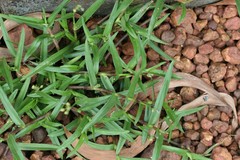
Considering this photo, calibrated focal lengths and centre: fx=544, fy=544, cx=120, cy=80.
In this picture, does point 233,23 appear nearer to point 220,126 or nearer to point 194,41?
point 194,41

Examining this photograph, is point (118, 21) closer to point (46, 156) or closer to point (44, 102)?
point (44, 102)

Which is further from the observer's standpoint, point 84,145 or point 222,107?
point 222,107

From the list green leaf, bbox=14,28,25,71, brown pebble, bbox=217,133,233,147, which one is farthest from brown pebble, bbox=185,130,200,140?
green leaf, bbox=14,28,25,71

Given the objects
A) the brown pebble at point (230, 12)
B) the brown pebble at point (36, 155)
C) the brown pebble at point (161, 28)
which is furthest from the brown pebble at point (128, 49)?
the brown pebble at point (36, 155)

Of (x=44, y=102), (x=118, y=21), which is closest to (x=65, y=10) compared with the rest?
(x=118, y=21)

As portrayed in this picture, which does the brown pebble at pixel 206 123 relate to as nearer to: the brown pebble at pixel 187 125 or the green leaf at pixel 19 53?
the brown pebble at pixel 187 125

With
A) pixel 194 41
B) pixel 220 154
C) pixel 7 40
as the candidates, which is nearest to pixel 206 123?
pixel 220 154
